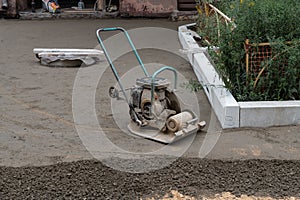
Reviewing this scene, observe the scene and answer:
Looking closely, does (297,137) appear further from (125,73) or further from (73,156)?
(125,73)

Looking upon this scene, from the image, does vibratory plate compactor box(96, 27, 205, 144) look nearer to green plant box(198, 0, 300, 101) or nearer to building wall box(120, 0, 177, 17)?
green plant box(198, 0, 300, 101)

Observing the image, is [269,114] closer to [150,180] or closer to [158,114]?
[158,114]

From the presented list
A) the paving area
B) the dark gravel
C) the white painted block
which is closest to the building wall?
the paving area

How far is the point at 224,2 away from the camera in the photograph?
9.30m

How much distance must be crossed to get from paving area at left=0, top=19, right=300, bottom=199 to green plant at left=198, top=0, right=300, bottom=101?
54 centimetres

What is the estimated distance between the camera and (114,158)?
185 inches

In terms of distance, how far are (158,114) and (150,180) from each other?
1.12 metres

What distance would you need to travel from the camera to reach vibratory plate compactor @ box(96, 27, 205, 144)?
518cm

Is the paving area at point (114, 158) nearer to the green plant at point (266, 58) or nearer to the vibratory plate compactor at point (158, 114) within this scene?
the vibratory plate compactor at point (158, 114)

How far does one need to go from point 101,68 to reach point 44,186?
461 cm

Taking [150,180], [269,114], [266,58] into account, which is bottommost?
[150,180]

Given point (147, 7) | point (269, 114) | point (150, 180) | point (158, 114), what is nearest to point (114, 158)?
point (150, 180)

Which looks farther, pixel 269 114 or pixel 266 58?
pixel 266 58

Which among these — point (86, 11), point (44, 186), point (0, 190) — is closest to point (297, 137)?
point (44, 186)
